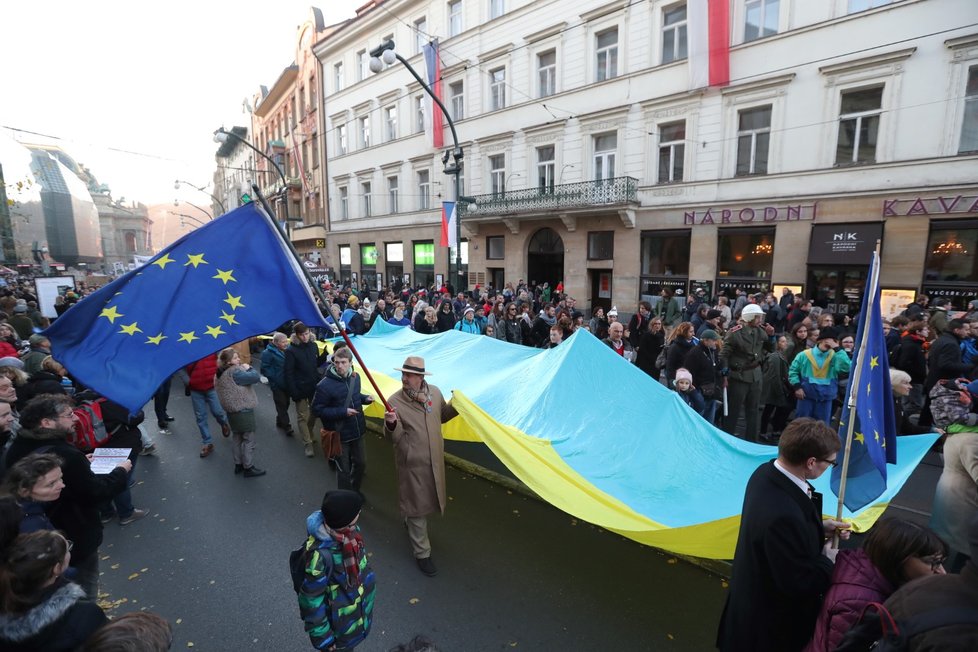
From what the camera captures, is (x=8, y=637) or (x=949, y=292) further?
(x=949, y=292)

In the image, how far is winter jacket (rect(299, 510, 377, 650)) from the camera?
2559 millimetres

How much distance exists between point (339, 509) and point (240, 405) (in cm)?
395

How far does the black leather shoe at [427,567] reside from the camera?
159 inches

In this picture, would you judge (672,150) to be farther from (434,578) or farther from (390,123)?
(434,578)

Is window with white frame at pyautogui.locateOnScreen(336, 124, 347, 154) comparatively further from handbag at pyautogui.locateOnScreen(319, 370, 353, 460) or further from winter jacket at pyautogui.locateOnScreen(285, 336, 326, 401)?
handbag at pyautogui.locateOnScreen(319, 370, 353, 460)

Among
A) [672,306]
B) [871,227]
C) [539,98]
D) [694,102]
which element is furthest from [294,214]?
[871,227]

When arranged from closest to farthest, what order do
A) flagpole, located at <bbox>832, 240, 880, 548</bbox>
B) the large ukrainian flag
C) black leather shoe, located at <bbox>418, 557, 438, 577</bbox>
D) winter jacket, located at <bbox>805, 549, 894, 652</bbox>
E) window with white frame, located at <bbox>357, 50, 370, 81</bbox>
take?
1. winter jacket, located at <bbox>805, 549, 894, 652</bbox>
2. flagpole, located at <bbox>832, 240, 880, 548</bbox>
3. the large ukrainian flag
4. black leather shoe, located at <bbox>418, 557, 438, 577</bbox>
5. window with white frame, located at <bbox>357, 50, 370, 81</bbox>

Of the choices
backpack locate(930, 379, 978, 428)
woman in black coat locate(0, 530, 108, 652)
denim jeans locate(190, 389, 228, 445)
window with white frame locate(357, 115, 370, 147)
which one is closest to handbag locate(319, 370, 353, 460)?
denim jeans locate(190, 389, 228, 445)

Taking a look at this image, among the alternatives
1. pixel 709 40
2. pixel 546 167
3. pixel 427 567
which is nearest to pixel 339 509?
pixel 427 567

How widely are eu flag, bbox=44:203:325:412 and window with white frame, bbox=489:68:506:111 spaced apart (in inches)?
801

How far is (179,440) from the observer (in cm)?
729

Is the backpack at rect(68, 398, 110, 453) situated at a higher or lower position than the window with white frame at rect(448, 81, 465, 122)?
lower

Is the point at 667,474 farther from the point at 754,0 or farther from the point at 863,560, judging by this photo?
the point at 754,0

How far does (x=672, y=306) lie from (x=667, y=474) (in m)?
8.73
